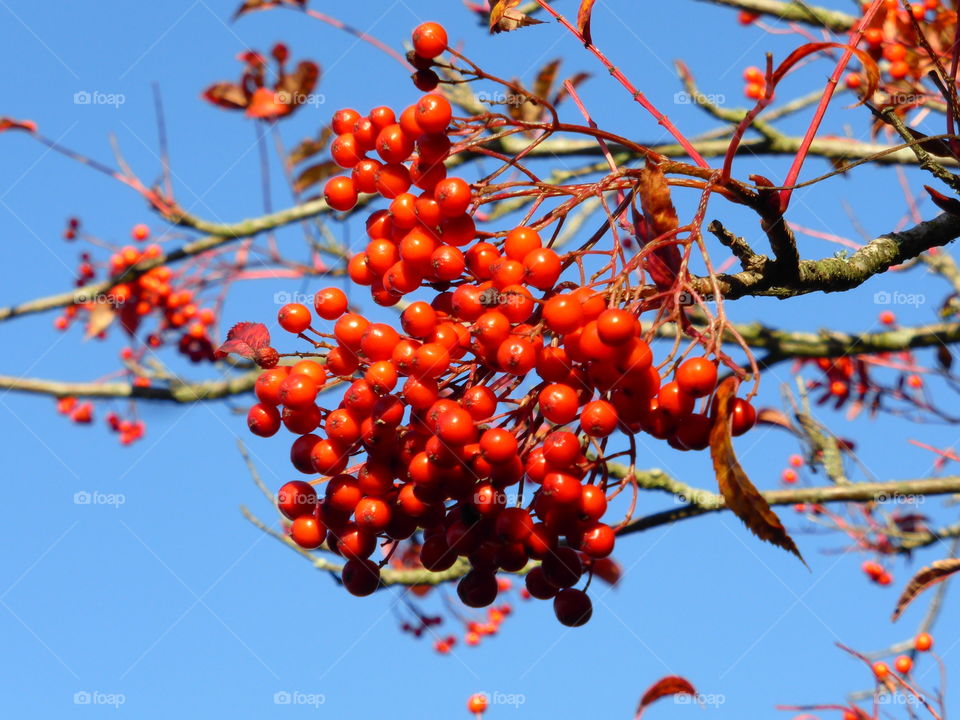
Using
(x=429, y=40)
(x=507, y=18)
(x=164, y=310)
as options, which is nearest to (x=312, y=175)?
(x=164, y=310)

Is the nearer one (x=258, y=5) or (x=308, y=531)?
(x=308, y=531)

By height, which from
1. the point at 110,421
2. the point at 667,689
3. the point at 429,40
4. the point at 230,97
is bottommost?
the point at 110,421

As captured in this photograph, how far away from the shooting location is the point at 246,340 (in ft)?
4.93

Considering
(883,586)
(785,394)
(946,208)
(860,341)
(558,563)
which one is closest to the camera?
(558,563)

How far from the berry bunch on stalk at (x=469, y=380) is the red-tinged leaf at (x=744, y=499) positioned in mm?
45

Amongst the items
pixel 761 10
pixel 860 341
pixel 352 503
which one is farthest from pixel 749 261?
pixel 761 10

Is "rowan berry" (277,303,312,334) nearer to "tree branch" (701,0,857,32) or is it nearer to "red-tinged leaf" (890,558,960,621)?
"red-tinged leaf" (890,558,960,621)

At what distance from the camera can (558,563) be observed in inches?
55.8

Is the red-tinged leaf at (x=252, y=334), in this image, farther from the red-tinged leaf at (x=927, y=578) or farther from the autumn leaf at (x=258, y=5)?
the autumn leaf at (x=258, y=5)

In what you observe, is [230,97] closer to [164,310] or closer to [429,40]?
[164,310]

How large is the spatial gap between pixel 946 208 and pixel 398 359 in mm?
982

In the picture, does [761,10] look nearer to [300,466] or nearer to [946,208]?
[946,208]

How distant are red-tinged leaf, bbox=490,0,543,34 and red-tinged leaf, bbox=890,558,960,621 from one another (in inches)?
52.5

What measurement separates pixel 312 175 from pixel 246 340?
7.87 feet
